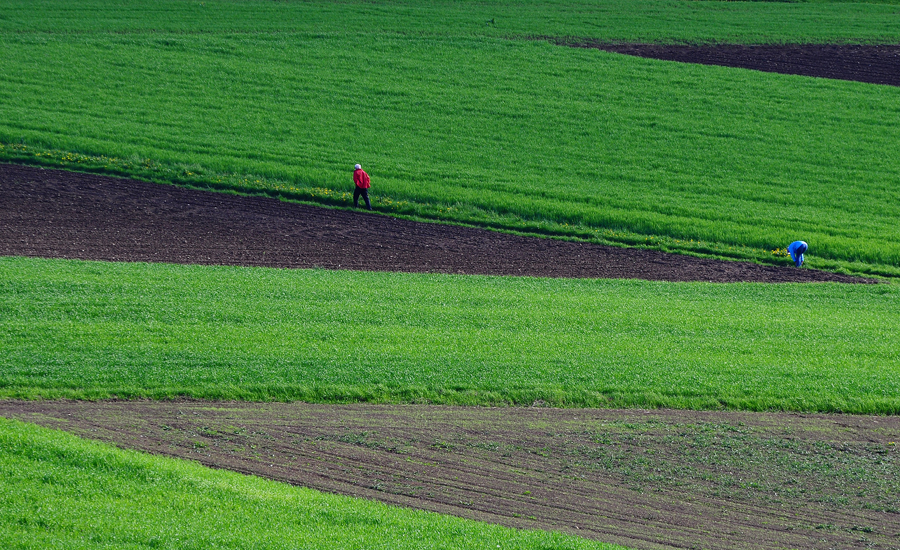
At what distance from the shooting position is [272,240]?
24.0 metres

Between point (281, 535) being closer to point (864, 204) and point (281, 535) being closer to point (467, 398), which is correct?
point (467, 398)

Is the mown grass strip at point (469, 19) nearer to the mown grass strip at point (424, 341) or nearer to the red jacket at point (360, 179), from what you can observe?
the red jacket at point (360, 179)

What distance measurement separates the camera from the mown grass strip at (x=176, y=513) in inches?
360

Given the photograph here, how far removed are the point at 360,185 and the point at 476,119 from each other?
36.0 feet

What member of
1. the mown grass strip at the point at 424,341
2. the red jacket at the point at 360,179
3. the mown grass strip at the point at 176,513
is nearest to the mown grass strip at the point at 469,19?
the red jacket at the point at 360,179

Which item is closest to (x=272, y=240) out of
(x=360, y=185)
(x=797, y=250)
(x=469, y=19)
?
(x=360, y=185)

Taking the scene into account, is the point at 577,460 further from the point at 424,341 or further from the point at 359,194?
the point at 359,194

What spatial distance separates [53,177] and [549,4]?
116 feet

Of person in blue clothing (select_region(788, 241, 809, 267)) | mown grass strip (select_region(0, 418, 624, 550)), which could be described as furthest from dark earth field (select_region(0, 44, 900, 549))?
person in blue clothing (select_region(788, 241, 809, 267))

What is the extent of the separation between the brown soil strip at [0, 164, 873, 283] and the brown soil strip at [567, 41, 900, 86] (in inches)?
874

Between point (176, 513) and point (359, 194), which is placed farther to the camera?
point (359, 194)

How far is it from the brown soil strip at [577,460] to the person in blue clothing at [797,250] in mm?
9898

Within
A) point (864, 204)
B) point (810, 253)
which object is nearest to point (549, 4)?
point (864, 204)

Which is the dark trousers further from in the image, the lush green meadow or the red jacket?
the lush green meadow
